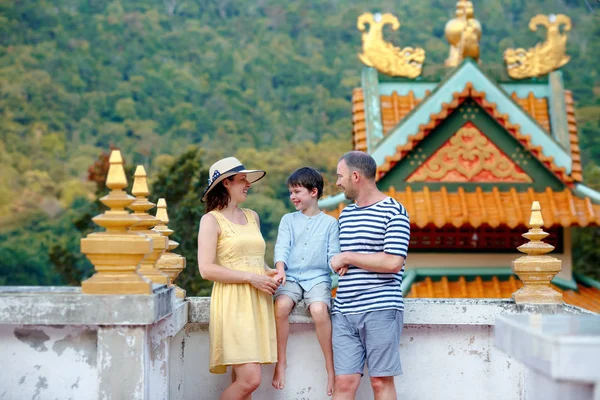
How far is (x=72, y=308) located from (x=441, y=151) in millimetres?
5355

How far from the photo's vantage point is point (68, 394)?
3.76m

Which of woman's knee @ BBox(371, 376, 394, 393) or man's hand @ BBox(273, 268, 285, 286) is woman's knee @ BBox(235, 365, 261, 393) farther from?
woman's knee @ BBox(371, 376, 394, 393)

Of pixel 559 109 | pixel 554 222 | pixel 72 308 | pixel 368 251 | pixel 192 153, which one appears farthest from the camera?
pixel 192 153

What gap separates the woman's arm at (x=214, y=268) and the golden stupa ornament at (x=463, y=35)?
219 inches

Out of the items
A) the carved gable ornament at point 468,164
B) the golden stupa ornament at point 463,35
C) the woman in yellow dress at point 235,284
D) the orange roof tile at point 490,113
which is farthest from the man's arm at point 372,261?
the golden stupa ornament at point 463,35

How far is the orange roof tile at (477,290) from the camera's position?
8.02 meters

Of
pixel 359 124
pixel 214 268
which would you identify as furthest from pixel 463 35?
pixel 214 268

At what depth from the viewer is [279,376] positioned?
433cm

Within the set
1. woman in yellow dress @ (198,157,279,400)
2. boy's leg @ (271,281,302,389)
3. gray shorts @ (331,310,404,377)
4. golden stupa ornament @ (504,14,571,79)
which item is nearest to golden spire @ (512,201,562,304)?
gray shorts @ (331,310,404,377)

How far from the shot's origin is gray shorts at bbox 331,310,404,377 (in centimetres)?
403

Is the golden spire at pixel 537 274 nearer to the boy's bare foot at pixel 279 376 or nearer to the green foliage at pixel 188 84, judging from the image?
the boy's bare foot at pixel 279 376

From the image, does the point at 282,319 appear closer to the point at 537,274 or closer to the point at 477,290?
→ the point at 537,274

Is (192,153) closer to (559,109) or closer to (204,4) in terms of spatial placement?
(559,109)

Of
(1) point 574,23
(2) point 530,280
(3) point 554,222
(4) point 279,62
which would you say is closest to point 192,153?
(3) point 554,222
